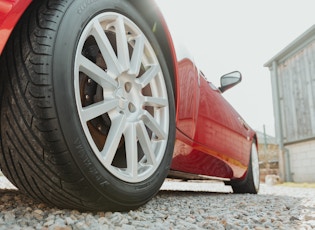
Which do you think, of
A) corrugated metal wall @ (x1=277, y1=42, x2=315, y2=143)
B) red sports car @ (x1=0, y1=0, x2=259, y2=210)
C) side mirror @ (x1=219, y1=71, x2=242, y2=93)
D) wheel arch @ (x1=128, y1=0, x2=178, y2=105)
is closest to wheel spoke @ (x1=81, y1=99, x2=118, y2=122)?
red sports car @ (x1=0, y1=0, x2=259, y2=210)

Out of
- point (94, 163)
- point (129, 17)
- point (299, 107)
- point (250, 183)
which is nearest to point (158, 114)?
point (129, 17)

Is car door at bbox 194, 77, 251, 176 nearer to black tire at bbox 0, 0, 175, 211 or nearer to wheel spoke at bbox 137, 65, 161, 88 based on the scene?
wheel spoke at bbox 137, 65, 161, 88

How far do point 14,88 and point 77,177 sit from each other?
0.36 metres

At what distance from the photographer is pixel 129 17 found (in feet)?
5.37

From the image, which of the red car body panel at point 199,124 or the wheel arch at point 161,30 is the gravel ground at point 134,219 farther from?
the wheel arch at point 161,30

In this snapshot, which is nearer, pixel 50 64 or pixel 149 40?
pixel 50 64

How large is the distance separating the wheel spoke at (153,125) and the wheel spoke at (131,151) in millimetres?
131

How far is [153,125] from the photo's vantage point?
1711 mm

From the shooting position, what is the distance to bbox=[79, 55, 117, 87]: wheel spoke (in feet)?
4.45

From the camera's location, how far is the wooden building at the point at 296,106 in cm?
825

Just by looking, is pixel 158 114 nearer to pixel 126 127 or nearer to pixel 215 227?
pixel 126 127

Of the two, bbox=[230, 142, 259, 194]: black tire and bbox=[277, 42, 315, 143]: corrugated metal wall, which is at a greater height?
bbox=[277, 42, 315, 143]: corrugated metal wall

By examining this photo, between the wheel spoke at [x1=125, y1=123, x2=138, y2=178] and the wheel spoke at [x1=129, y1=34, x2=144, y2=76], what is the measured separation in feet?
0.83

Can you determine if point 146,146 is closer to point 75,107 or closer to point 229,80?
point 75,107
